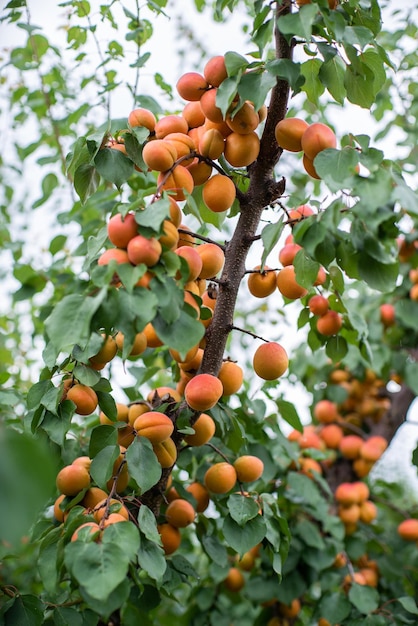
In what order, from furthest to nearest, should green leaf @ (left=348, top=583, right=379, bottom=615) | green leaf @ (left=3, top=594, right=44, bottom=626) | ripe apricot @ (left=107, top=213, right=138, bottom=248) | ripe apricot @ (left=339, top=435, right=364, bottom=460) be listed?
ripe apricot @ (left=339, top=435, right=364, bottom=460) < green leaf @ (left=348, top=583, right=379, bottom=615) < green leaf @ (left=3, top=594, right=44, bottom=626) < ripe apricot @ (left=107, top=213, right=138, bottom=248)

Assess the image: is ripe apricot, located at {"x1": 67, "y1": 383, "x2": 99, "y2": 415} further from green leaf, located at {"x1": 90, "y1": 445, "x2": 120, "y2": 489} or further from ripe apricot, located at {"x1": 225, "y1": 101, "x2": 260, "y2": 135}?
ripe apricot, located at {"x1": 225, "y1": 101, "x2": 260, "y2": 135}

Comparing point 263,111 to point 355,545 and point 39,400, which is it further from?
point 355,545

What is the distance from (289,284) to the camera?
946 mm

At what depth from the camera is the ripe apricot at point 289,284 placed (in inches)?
37.1

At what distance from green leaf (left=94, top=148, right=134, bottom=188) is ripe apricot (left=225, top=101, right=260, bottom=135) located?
16 cm

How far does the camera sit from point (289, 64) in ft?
2.68

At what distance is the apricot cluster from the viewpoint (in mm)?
851

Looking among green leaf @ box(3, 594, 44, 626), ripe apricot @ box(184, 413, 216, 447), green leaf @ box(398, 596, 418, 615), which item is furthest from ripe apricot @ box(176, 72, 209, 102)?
green leaf @ box(398, 596, 418, 615)

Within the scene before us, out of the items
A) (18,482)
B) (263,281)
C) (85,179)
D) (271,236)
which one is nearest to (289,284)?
(263,281)

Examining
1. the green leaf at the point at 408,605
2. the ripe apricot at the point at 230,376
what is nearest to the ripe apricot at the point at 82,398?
the ripe apricot at the point at 230,376

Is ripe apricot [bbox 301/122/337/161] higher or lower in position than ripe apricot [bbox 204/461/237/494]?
higher

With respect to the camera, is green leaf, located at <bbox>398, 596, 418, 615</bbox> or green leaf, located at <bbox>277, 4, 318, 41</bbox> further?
green leaf, located at <bbox>398, 596, 418, 615</bbox>

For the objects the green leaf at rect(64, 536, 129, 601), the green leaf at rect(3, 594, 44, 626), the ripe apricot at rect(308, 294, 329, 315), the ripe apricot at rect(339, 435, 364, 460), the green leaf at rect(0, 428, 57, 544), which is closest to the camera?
the green leaf at rect(0, 428, 57, 544)

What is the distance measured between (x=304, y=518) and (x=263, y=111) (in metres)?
→ 1.02
